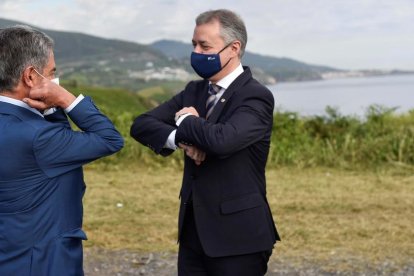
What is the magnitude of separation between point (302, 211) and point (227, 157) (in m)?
4.94

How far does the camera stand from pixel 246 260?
9.71 feet

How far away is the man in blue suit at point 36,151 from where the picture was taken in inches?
94.2

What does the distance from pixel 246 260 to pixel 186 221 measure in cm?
35

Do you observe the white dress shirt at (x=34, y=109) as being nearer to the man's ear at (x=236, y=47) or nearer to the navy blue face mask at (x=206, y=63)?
the navy blue face mask at (x=206, y=63)

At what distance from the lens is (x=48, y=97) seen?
2414mm

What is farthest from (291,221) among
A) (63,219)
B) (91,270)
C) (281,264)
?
(63,219)

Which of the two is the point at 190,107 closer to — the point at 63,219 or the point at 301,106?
the point at 63,219

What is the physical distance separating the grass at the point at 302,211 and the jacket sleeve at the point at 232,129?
321cm

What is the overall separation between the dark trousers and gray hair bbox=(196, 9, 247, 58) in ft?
2.71

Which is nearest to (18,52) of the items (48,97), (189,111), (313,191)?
(48,97)

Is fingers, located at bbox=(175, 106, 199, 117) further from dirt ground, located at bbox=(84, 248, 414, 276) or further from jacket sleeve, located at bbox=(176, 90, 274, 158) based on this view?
dirt ground, located at bbox=(84, 248, 414, 276)

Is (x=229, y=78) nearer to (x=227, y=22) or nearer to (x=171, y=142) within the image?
(x=227, y=22)

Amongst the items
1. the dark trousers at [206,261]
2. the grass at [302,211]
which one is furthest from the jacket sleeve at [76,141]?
the grass at [302,211]

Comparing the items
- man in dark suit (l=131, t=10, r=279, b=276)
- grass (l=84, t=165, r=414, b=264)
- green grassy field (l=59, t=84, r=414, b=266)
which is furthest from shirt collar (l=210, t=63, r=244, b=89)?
grass (l=84, t=165, r=414, b=264)
